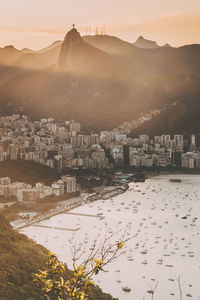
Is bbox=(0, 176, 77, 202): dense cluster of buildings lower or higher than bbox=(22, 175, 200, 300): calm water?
higher

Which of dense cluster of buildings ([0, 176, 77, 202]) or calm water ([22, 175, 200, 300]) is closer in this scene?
calm water ([22, 175, 200, 300])

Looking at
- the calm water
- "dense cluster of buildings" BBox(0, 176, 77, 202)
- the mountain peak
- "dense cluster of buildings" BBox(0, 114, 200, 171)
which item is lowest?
the calm water

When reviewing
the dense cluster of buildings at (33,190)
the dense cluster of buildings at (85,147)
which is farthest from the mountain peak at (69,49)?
the dense cluster of buildings at (33,190)

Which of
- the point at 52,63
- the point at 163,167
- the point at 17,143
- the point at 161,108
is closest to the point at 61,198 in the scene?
the point at 17,143

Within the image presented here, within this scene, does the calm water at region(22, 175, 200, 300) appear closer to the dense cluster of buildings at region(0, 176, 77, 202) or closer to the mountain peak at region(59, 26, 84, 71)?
the dense cluster of buildings at region(0, 176, 77, 202)

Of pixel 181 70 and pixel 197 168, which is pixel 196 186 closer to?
pixel 197 168

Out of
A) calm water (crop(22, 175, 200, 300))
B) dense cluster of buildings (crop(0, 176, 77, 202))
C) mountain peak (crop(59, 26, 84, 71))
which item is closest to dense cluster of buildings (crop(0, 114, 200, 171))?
dense cluster of buildings (crop(0, 176, 77, 202))

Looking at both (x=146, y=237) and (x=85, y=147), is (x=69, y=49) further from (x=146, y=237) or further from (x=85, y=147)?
(x=146, y=237)

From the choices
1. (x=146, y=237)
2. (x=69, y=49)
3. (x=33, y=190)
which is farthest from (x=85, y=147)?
(x=69, y=49)
